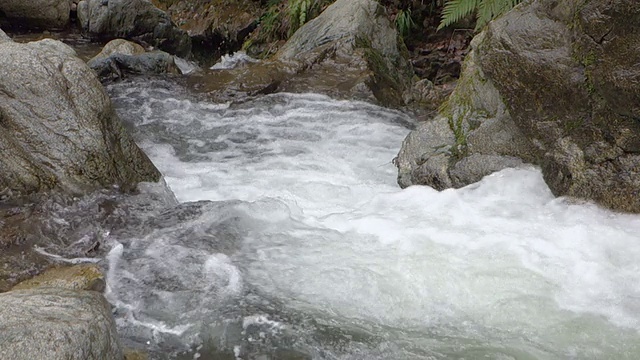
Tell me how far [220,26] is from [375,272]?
34.9 ft

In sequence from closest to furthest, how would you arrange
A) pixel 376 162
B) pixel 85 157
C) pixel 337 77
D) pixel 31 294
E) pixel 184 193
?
1. pixel 31 294
2. pixel 85 157
3. pixel 184 193
4. pixel 376 162
5. pixel 337 77

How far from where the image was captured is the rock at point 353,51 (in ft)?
27.9

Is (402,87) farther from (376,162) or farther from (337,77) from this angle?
(376,162)

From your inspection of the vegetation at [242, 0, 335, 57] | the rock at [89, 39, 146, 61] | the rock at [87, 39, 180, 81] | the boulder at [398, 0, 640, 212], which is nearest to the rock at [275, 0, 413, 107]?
the vegetation at [242, 0, 335, 57]

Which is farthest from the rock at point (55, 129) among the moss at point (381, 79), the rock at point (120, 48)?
the rock at point (120, 48)

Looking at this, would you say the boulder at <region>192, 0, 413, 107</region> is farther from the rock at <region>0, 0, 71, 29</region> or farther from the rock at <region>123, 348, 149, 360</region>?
the rock at <region>0, 0, 71, 29</region>

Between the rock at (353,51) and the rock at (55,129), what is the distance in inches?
145

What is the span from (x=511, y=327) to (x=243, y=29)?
10671 millimetres

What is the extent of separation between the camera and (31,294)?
2922 mm

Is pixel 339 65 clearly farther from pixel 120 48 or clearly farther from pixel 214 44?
pixel 214 44

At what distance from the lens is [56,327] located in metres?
2.62

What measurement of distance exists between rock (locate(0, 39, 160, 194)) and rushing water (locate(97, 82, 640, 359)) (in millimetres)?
571

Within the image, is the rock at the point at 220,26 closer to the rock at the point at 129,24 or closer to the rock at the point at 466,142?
the rock at the point at 129,24

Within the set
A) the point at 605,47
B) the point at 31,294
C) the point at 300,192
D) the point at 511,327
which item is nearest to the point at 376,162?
the point at 300,192
